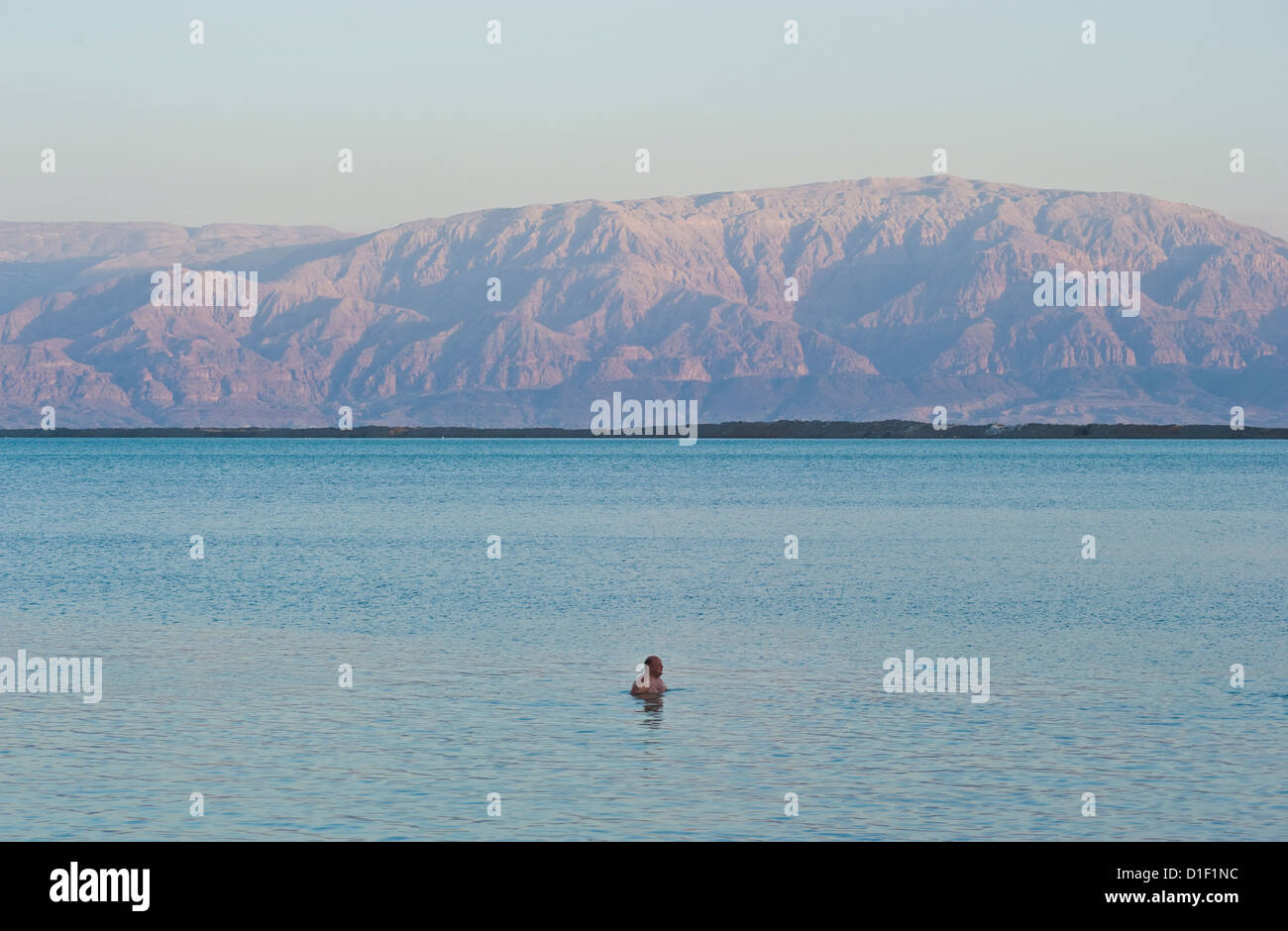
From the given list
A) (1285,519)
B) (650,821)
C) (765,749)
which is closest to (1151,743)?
(765,749)

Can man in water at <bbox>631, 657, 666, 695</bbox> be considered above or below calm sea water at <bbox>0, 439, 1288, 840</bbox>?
above

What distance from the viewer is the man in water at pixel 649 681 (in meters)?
26.6

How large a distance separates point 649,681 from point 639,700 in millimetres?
368

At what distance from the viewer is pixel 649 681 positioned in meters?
26.8

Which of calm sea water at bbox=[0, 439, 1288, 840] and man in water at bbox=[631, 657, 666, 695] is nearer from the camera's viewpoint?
calm sea water at bbox=[0, 439, 1288, 840]

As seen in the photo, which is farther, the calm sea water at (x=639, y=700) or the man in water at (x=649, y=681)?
the man in water at (x=649, y=681)

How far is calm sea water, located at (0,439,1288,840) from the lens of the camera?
1905 centimetres

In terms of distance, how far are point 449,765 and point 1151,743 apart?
1002 cm

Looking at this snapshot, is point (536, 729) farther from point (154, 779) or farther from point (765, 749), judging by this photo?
point (154, 779)

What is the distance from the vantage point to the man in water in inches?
1048

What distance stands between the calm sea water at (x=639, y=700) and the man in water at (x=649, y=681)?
372 millimetres

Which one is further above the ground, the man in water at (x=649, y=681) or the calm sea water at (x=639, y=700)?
the man in water at (x=649, y=681)

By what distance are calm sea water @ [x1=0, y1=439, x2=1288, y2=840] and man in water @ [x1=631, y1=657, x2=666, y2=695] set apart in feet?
1.22

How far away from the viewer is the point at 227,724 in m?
A: 24.3
